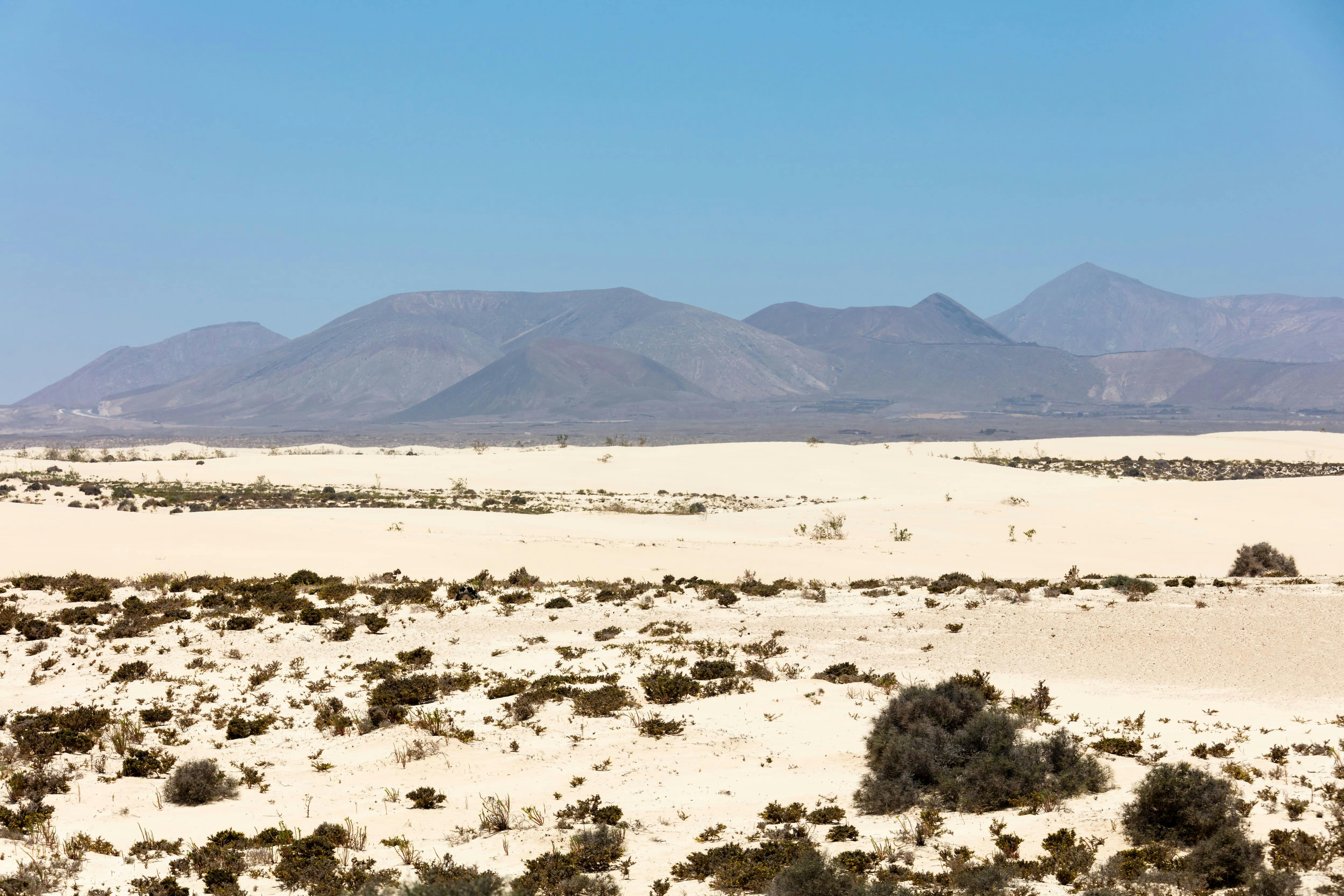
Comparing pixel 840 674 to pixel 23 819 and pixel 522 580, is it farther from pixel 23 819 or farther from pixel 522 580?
pixel 522 580

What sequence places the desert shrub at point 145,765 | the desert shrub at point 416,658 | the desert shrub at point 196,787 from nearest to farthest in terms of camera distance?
the desert shrub at point 196,787 → the desert shrub at point 145,765 → the desert shrub at point 416,658

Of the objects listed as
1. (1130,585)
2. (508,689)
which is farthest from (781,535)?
(508,689)

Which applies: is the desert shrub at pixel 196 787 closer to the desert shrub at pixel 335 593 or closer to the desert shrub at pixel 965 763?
the desert shrub at pixel 965 763

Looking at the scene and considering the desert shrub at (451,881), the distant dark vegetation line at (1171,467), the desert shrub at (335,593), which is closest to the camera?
the desert shrub at (451,881)

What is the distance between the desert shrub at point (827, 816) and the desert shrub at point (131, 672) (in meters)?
8.75

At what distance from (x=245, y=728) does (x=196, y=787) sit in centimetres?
187

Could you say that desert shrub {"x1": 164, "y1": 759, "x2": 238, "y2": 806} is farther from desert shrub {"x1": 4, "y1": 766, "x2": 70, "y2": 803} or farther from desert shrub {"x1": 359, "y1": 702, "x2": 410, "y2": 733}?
desert shrub {"x1": 359, "y1": 702, "x2": 410, "y2": 733}

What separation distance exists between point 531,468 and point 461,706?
1595 inches

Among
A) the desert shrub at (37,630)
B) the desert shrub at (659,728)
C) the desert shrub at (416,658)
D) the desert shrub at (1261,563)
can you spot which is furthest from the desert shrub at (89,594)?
the desert shrub at (1261,563)

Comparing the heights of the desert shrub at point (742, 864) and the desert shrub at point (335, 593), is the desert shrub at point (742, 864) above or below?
below

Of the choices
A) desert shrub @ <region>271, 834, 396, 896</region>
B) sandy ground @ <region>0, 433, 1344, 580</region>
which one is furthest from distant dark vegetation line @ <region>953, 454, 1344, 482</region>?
desert shrub @ <region>271, 834, 396, 896</region>

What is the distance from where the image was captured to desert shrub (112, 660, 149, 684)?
12.0 m

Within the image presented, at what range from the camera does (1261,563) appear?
19688 mm

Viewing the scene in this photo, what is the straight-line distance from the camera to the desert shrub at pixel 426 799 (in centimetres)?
837
